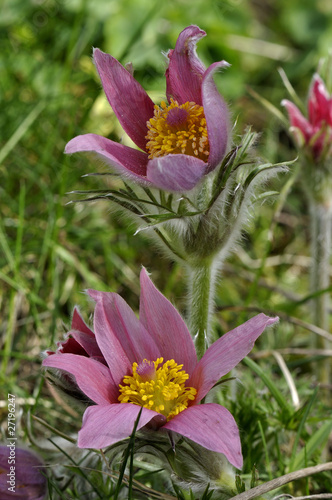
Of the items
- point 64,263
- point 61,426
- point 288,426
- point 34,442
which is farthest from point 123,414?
point 64,263

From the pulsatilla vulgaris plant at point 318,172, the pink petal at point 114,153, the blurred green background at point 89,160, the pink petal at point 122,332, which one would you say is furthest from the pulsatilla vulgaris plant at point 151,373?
the pulsatilla vulgaris plant at point 318,172

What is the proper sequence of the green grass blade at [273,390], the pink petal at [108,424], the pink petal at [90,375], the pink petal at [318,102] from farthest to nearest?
the pink petal at [318,102] → the green grass blade at [273,390] → the pink petal at [90,375] → the pink petal at [108,424]

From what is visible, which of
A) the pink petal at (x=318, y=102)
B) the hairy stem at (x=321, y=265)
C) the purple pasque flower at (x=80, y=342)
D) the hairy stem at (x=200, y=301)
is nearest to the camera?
the purple pasque flower at (x=80, y=342)

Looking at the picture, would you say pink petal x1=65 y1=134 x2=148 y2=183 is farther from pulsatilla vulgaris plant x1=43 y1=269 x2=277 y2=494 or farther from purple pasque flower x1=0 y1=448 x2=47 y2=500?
purple pasque flower x1=0 y1=448 x2=47 y2=500

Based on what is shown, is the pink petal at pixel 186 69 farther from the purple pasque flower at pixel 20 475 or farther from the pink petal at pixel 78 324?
the purple pasque flower at pixel 20 475

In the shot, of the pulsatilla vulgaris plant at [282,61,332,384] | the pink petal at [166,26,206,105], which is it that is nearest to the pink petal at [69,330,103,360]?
the pink petal at [166,26,206,105]

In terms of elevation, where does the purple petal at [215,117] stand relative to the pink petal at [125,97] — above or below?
above

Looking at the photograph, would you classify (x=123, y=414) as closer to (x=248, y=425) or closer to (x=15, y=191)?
(x=248, y=425)
